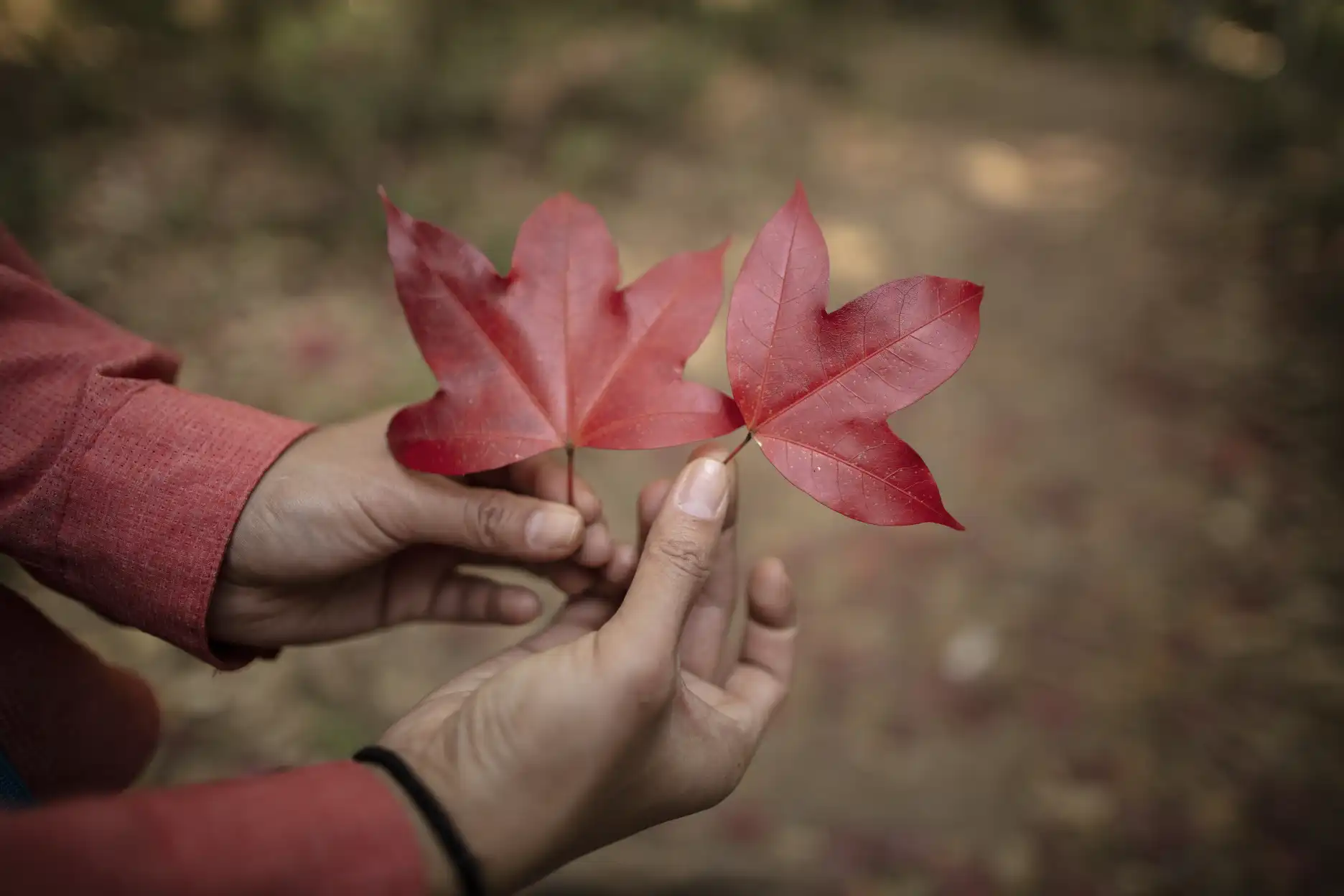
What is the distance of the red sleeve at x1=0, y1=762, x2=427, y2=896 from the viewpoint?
0.67 meters

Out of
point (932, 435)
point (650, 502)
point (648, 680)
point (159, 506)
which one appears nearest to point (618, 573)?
A: point (650, 502)

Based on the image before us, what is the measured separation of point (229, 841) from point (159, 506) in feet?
1.75

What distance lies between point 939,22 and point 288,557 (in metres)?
6.22

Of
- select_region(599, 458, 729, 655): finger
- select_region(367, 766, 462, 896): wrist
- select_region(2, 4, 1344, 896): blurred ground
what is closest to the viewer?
select_region(367, 766, 462, 896): wrist

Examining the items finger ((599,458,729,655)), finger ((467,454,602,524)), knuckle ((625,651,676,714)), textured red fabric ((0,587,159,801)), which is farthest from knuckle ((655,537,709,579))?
textured red fabric ((0,587,159,801))

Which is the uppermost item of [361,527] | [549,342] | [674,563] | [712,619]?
[549,342]

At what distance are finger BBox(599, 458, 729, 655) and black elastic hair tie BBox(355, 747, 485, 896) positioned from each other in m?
0.26

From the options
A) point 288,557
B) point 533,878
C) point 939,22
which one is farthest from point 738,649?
point 939,22

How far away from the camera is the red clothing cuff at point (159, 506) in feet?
3.55

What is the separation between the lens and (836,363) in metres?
0.97

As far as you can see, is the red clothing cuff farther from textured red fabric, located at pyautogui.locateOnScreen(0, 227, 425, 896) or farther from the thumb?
the thumb

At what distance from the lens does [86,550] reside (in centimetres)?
110

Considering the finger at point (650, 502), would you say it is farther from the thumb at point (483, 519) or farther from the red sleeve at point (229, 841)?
the red sleeve at point (229, 841)

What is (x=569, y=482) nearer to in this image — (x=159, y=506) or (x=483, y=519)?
(x=483, y=519)
